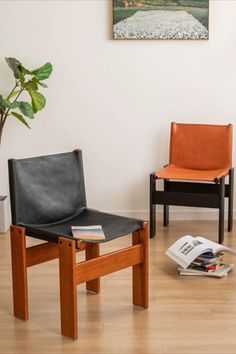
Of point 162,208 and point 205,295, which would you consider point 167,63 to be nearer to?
point 162,208

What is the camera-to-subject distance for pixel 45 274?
153 inches

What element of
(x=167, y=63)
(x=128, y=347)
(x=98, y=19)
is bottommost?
(x=128, y=347)

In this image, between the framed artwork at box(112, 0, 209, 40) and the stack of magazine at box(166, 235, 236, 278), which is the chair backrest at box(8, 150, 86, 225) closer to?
the stack of magazine at box(166, 235, 236, 278)

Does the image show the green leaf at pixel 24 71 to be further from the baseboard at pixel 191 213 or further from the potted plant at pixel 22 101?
the baseboard at pixel 191 213

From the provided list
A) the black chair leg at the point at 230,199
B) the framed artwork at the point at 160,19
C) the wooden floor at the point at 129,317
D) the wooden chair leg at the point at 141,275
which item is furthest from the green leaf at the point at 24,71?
the wooden chair leg at the point at 141,275

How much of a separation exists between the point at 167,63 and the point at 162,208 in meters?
1.07

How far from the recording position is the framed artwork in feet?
15.7

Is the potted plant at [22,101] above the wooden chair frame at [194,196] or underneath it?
above

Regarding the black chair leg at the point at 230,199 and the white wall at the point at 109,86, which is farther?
the white wall at the point at 109,86

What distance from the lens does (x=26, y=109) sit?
15.0 feet

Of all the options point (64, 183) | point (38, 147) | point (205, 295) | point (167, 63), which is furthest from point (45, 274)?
point (167, 63)

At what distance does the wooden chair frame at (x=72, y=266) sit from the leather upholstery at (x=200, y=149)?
1.38 metres

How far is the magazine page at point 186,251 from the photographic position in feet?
12.5

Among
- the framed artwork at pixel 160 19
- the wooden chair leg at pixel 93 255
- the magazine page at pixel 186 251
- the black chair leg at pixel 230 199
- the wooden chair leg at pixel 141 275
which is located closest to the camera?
the wooden chair leg at pixel 141 275
